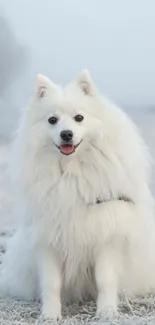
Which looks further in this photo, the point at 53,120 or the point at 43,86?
the point at 43,86

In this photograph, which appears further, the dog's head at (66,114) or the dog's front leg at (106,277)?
the dog's front leg at (106,277)

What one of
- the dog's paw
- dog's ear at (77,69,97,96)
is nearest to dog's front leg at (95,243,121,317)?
the dog's paw

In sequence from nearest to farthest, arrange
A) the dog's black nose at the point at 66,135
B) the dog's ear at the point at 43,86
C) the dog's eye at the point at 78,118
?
the dog's black nose at the point at 66,135 < the dog's eye at the point at 78,118 < the dog's ear at the point at 43,86

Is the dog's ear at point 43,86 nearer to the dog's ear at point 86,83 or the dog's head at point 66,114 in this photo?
the dog's head at point 66,114

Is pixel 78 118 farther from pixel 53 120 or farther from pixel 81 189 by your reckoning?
pixel 81 189

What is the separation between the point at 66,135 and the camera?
3.29 meters

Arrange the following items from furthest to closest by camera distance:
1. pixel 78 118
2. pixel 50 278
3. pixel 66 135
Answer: pixel 50 278 < pixel 78 118 < pixel 66 135

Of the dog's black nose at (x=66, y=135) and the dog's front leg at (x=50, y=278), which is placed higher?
the dog's black nose at (x=66, y=135)

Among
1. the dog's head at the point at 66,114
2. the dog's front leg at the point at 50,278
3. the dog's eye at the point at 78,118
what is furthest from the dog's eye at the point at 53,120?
the dog's front leg at the point at 50,278

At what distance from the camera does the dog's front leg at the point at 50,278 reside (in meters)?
3.47

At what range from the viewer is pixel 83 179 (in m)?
3.49

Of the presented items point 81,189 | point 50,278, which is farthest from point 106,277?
point 81,189

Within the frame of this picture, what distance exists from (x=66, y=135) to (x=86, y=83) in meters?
0.38

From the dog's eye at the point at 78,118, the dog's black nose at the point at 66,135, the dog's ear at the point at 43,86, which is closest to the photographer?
the dog's black nose at the point at 66,135
